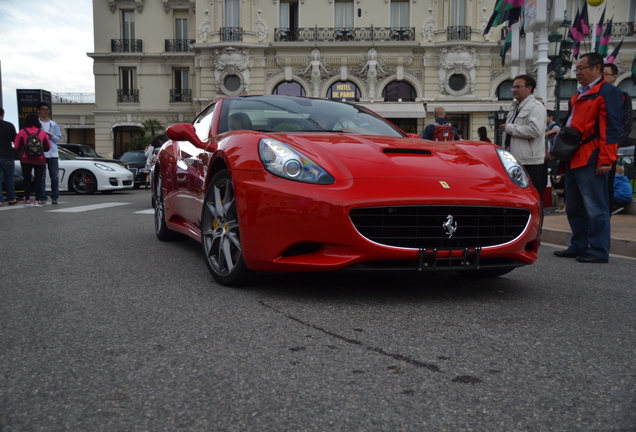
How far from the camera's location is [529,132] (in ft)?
19.5

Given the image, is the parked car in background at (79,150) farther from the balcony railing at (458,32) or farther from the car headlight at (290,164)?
the balcony railing at (458,32)

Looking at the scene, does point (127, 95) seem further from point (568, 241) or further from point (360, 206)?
point (360, 206)

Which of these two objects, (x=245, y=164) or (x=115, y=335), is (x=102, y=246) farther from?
(x=115, y=335)

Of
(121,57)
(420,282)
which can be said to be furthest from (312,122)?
(121,57)

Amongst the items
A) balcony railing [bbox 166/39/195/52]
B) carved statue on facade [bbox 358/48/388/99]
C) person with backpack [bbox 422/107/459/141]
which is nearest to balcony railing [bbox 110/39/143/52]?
balcony railing [bbox 166/39/195/52]

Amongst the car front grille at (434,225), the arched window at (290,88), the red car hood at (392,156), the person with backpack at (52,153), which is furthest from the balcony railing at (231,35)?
the car front grille at (434,225)

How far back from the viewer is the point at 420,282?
390cm

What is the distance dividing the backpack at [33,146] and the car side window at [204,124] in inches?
258

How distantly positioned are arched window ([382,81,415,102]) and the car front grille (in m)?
32.0

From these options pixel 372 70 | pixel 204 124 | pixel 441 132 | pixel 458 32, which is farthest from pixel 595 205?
pixel 458 32

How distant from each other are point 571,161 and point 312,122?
7.74 feet

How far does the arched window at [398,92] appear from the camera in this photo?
114 feet

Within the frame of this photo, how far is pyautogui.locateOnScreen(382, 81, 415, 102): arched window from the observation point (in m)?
34.8

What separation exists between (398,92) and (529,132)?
1162 inches
